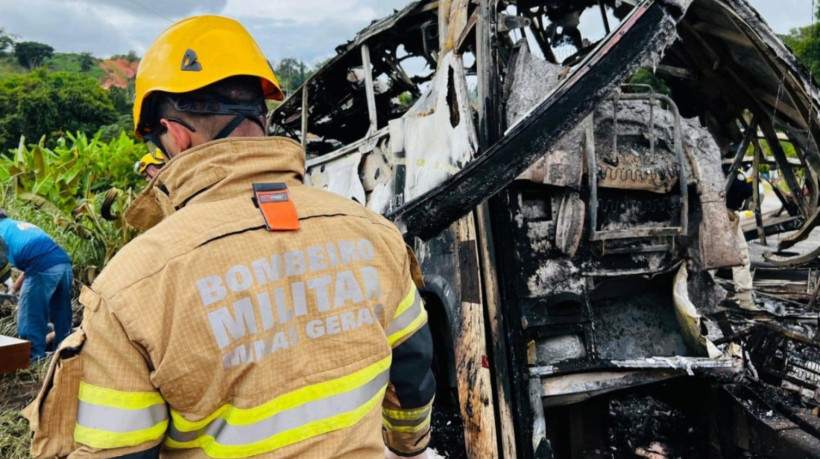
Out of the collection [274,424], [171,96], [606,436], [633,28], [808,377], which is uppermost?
[633,28]

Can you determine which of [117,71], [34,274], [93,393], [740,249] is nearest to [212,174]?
[93,393]

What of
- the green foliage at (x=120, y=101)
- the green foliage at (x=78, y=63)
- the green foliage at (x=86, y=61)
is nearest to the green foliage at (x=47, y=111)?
the green foliage at (x=120, y=101)

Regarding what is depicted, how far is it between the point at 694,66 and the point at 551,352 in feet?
8.00

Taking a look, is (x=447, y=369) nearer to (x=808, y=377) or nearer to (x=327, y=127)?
(x=808, y=377)

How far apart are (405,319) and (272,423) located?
422mm

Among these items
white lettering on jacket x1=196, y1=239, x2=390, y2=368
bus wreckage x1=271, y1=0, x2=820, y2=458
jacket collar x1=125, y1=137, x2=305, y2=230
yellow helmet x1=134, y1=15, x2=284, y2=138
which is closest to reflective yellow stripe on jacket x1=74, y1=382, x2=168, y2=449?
white lettering on jacket x1=196, y1=239, x2=390, y2=368

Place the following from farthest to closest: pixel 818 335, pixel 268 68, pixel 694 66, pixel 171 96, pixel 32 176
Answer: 1. pixel 32 176
2. pixel 694 66
3. pixel 818 335
4. pixel 268 68
5. pixel 171 96

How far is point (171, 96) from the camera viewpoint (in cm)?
111

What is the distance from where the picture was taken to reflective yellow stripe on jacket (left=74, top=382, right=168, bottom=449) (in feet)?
2.75

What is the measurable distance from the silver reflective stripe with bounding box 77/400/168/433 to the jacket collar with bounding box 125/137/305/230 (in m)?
0.37

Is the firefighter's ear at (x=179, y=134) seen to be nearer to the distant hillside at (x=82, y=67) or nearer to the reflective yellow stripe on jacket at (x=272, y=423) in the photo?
the reflective yellow stripe on jacket at (x=272, y=423)

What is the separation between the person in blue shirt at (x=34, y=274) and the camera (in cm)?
477

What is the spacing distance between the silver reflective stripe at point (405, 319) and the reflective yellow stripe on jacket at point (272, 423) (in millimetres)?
220

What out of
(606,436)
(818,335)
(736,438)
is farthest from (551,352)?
(818,335)
